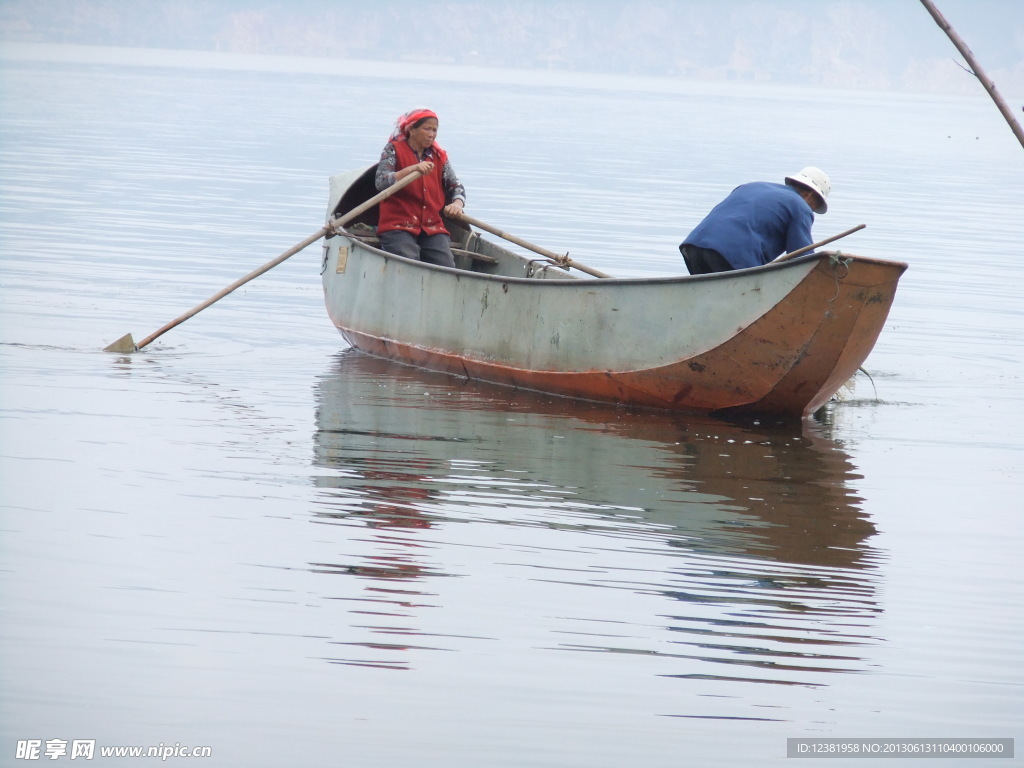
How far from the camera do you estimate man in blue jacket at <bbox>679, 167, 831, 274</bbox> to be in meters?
9.47

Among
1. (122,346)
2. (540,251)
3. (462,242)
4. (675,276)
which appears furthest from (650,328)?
(122,346)

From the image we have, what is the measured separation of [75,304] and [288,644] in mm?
9041

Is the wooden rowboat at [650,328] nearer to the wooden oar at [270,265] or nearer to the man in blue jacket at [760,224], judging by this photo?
the wooden oar at [270,265]

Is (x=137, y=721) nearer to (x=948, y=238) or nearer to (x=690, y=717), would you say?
(x=690, y=717)

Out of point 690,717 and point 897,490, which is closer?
point 690,717

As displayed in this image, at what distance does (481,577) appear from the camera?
6109mm

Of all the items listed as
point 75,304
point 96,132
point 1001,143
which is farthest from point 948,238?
point 1001,143

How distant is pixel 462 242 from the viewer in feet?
43.0

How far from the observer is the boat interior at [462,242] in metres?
12.5

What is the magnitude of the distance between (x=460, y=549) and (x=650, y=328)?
3.51m

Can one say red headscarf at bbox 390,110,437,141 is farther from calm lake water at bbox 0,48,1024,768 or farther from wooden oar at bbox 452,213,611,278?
calm lake water at bbox 0,48,1024,768

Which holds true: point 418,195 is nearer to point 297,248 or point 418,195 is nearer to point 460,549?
point 297,248

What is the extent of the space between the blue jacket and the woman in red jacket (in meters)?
2.58

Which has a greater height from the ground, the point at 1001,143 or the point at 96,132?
the point at 1001,143
